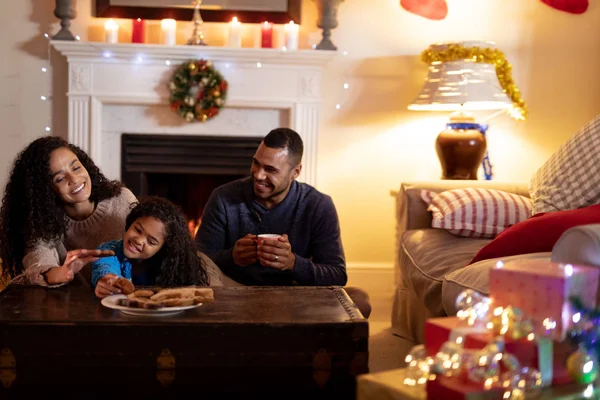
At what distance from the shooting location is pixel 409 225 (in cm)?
346

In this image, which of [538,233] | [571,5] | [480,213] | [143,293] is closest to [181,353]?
[143,293]

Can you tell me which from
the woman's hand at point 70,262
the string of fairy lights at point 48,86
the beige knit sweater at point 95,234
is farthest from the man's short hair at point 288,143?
the string of fairy lights at point 48,86

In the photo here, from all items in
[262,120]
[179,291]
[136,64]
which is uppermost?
[136,64]

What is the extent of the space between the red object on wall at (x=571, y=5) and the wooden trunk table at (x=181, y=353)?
3027mm

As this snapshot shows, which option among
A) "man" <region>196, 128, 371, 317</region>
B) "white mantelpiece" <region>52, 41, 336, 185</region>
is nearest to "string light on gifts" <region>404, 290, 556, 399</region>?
"man" <region>196, 128, 371, 317</region>

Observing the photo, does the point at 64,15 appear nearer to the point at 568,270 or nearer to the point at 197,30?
the point at 197,30

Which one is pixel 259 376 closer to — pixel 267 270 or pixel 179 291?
pixel 179 291

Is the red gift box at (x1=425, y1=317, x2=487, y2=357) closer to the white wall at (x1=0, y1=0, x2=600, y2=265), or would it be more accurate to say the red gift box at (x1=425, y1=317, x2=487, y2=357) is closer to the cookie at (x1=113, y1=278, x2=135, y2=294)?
the cookie at (x1=113, y1=278, x2=135, y2=294)

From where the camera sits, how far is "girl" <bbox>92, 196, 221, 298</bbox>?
7.70 ft

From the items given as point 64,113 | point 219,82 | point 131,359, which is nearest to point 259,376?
point 131,359

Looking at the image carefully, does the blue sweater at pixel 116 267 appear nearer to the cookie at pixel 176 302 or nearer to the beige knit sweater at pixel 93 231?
the beige knit sweater at pixel 93 231

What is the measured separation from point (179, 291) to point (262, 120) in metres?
2.36

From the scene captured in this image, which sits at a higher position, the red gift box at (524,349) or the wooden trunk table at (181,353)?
the red gift box at (524,349)

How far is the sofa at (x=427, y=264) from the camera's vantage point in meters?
2.51
